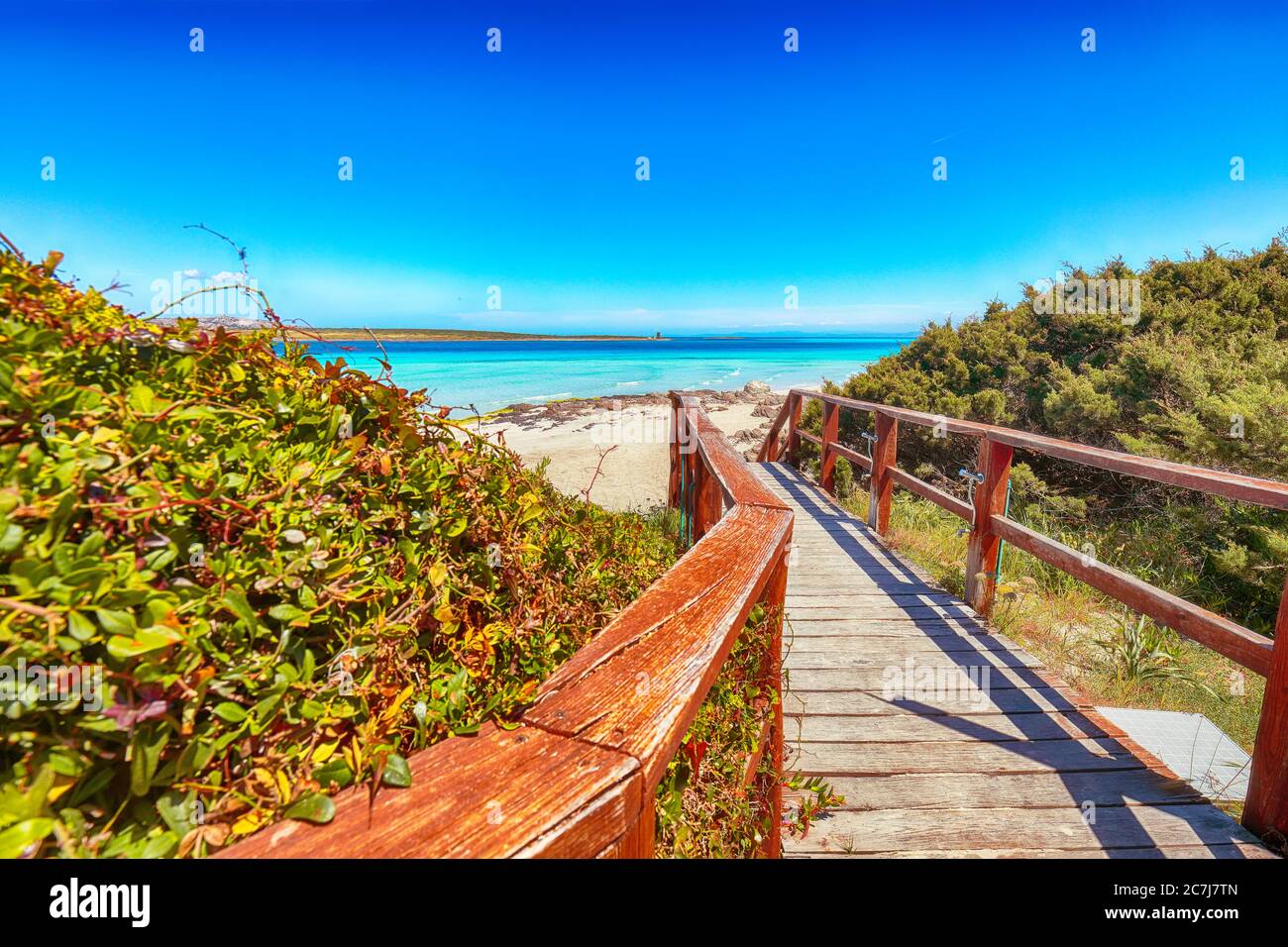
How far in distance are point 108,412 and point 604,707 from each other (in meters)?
0.60

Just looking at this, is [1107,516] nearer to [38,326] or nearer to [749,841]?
[749,841]

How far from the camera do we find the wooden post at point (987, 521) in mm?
3494

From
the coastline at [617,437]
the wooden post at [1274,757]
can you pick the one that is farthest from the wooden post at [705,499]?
the coastline at [617,437]

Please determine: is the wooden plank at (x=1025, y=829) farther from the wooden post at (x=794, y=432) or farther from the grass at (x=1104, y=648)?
the wooden post at (x=794, y=432)

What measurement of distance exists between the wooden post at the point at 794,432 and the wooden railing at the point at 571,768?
8.03 metres

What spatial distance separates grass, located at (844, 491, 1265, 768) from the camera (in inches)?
121

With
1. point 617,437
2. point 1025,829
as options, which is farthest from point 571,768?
point 617,437

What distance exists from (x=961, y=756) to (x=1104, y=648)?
1.79 metres

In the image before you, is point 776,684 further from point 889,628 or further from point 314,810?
point 889,628
